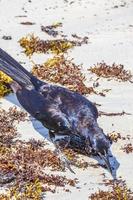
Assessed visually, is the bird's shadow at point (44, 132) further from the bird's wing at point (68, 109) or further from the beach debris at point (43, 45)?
the beach debris at point (43, 45)

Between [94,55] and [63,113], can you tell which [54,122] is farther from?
[94,55]

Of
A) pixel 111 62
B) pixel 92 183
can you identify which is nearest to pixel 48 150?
pixel 92 183

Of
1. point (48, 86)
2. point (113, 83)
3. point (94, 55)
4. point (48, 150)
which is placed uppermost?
point (94, 55)

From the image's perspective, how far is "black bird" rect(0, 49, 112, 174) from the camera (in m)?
6.58

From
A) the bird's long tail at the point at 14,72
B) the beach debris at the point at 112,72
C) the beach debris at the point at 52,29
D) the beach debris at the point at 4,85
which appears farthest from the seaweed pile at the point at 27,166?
the beach debris at the point at 52,29

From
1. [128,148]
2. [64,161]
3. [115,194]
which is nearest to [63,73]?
[128,148]

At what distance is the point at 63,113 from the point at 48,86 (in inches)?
25.8

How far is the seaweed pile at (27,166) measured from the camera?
6.20 meters

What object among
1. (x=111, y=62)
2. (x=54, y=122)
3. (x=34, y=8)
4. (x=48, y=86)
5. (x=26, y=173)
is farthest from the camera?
(x=34, y=8)

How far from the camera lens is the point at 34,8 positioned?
12008mm

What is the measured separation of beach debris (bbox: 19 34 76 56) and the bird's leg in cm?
294

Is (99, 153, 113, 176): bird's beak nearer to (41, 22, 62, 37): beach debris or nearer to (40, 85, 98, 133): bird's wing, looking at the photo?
(40, 85, 98, 133): bird's wing

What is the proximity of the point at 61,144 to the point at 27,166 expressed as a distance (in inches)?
30.7

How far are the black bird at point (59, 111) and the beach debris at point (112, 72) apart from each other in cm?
206
